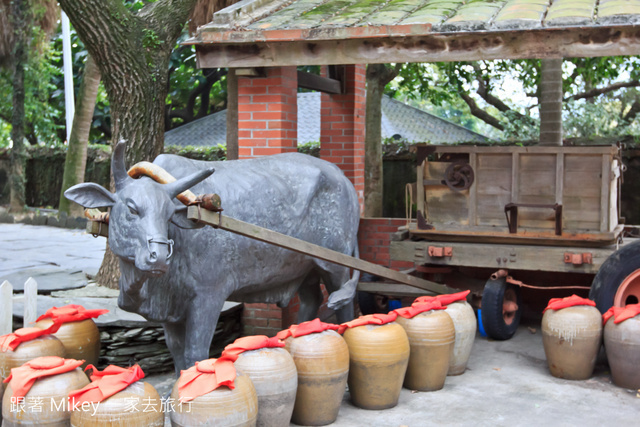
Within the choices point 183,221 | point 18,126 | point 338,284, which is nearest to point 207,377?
point 183,221

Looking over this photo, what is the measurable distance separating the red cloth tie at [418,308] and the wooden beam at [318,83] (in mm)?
2741

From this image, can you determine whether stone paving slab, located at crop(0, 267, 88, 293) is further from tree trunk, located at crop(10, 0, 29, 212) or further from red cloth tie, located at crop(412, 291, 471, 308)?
tree trunk, located at crop(10, 0, 29, 212)

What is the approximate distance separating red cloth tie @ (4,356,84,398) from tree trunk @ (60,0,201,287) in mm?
3645

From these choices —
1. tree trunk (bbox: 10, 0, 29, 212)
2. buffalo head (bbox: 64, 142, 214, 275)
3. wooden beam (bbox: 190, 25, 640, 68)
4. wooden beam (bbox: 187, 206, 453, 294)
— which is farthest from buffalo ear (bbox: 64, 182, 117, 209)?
tree trunk (bbox: 10, 0, 29, 212)

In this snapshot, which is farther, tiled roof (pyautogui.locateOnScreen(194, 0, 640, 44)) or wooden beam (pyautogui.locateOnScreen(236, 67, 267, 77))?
wooden beam (pyautogui.locateOnScreen(236, 67, 267, 77))

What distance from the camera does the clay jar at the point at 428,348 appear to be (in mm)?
5328

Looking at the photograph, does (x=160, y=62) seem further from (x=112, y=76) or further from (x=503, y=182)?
(x=503, y=182)

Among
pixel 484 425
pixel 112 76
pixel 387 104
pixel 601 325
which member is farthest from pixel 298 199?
pixel 387 104

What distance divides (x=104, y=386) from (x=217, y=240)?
1.37 m

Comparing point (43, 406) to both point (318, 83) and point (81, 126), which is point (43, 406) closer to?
point (318, 83)

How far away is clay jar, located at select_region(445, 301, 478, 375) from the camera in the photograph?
5.75 meters

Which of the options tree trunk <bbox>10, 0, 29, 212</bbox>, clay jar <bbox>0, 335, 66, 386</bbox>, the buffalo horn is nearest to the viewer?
the buffalo horn

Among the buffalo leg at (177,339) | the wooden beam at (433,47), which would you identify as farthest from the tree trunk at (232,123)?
the buffalo leg at (177,339)

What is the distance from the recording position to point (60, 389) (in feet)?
12.6
